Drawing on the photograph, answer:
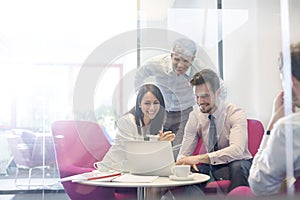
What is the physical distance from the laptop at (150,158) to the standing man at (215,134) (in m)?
0.21

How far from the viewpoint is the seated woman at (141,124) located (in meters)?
1.57

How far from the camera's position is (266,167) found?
96cm

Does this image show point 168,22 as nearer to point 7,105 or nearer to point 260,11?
point 260,11

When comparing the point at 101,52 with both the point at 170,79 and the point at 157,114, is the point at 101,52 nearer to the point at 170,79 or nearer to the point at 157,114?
the point at 170,79

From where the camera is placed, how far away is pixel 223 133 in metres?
1.71

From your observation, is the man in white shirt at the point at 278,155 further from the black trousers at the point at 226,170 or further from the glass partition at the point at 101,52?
the glass partition at the point at 101,52

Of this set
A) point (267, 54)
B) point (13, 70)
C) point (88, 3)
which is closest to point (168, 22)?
point (88, 3)

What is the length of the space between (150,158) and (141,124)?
1.34 ft

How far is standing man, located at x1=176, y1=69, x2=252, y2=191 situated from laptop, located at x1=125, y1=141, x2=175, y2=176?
8.4 inches

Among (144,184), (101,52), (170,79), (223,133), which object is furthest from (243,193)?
(101,52)

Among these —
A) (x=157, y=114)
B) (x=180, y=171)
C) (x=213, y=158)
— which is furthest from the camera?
(x=157, y=114)

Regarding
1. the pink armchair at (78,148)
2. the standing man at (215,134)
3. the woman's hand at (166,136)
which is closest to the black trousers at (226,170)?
the standing man at (215,134)

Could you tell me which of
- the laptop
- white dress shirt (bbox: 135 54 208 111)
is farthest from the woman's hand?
white dress shirt (bbox: 135 54 208 111)

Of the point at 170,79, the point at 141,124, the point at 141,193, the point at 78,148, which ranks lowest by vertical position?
the point at 141,193
